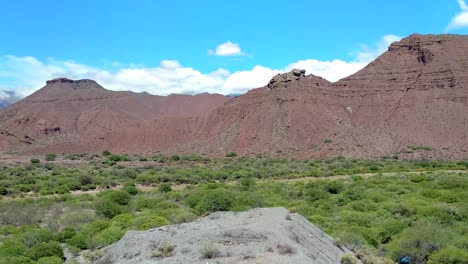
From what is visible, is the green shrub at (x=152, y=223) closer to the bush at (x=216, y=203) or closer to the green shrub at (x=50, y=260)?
the bush at (x=216, y=203)

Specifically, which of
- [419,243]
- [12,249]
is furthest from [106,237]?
[419,243]

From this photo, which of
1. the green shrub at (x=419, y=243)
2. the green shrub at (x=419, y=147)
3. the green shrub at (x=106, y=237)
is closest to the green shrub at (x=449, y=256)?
the green shrub at (x=419, y=243)

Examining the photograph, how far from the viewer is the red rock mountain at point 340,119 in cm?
8775

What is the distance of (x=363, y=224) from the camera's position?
22.5m

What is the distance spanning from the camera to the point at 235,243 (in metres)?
13.5

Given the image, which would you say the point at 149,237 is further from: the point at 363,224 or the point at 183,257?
the point at 363,224

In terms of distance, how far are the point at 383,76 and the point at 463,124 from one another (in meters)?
23.4

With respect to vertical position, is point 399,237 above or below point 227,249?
below

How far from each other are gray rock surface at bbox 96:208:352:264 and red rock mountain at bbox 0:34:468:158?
67.4 m

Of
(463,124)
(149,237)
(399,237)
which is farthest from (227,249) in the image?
(463,124)

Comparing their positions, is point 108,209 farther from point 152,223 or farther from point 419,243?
point 419,243

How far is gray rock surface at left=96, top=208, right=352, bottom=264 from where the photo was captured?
12633 millimetres

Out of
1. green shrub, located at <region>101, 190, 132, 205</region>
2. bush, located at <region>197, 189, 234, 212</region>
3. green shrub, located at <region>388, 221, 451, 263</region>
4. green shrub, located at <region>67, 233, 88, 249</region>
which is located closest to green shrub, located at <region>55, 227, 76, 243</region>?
green shrub, located at <region>67, 233, 88, 249</region>

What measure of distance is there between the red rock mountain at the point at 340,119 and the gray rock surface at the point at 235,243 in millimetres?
67415
